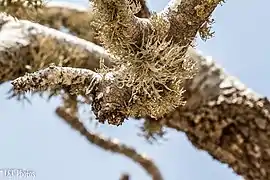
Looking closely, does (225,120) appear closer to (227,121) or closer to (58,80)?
(227,121)

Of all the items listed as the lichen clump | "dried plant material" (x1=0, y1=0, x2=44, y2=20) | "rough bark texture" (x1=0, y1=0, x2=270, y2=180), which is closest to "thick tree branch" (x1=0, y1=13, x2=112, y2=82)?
"rough bark texture" (x1=0, y1=0, x2=270, y2=180)

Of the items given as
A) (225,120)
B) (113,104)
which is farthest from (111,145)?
(113,104)

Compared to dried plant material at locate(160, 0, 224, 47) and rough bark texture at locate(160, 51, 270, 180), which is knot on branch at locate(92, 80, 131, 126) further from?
rough bark texture at locate(160, 51, 270, 180)

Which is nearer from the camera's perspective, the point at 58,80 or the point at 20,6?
the point at 58,80

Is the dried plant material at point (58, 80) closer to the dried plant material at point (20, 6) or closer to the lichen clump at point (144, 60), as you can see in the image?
the lichen clump at point (144, 60)

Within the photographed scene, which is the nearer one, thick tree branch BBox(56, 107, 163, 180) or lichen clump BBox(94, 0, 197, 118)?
lichen clump BBox(94, 0, 197, 118)
